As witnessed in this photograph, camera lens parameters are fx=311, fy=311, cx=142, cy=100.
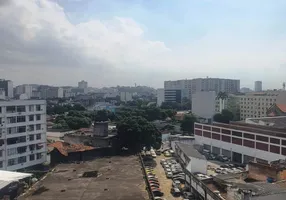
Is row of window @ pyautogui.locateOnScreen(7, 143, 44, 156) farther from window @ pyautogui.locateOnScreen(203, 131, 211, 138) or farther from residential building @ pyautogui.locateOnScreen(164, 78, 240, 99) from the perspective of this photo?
residential building @ pyautogui.locateOnScreen(164, 78, 240, 99)

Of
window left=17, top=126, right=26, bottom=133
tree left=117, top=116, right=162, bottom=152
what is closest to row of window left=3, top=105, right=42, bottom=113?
window left=17, top=126, right=26, bottom=133

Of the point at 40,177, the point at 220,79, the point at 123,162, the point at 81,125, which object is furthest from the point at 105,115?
the point at 220,79

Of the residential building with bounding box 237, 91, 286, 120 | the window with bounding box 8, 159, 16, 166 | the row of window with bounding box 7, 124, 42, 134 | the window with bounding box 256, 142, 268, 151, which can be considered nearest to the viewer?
the window with bounding box 8, 159, 16, 166

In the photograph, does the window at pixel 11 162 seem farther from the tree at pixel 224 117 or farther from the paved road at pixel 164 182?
the tree at pixel 224 117

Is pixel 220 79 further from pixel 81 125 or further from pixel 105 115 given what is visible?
pixel 81 125

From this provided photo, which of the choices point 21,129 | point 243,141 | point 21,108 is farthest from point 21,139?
point 243,141

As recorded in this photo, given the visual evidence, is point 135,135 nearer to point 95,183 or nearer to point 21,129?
point 95,183

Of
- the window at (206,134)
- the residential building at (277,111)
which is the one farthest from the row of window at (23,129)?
the residential building at (277,111)
